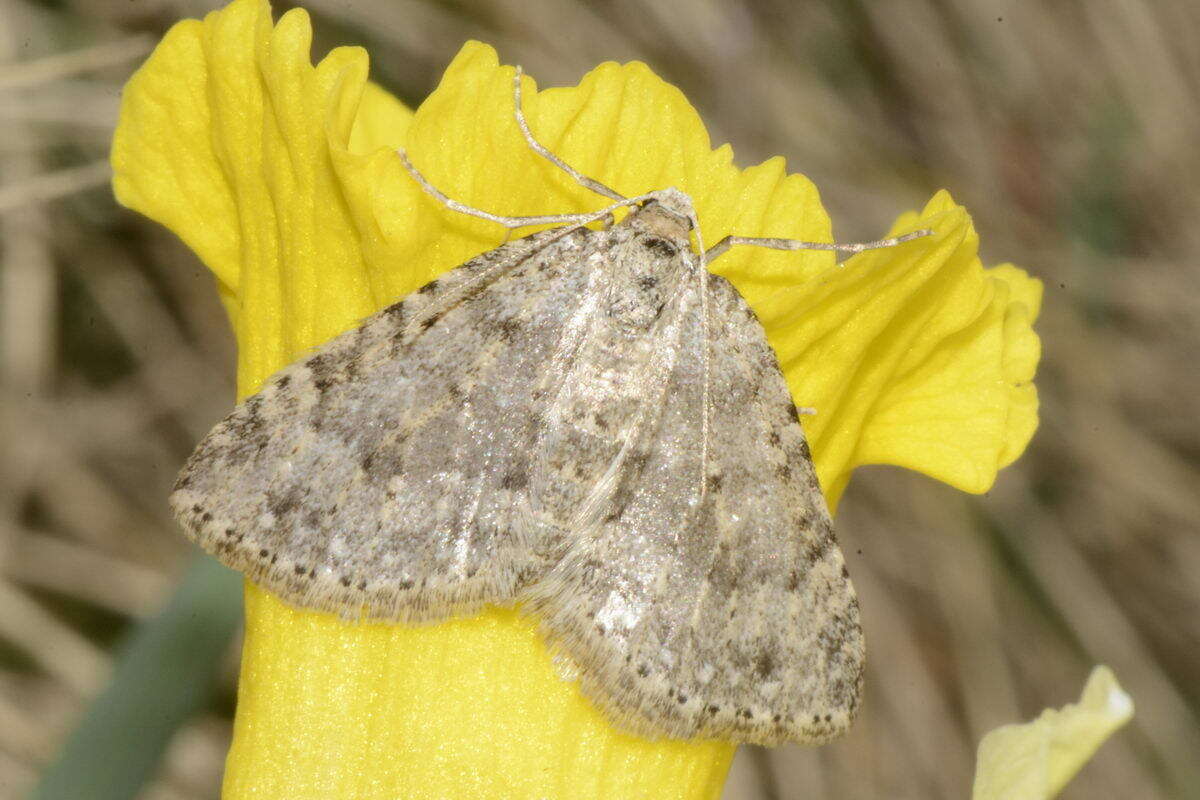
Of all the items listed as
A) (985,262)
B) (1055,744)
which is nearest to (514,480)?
(1055,744)

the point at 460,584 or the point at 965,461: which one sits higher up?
the point at 965,461

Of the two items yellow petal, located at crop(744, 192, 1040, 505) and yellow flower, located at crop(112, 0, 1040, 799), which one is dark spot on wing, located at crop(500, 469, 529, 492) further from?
yellow petal, located at crop(744, 192, 1040, 505)

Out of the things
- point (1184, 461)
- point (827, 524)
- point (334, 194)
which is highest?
point (334, 194)

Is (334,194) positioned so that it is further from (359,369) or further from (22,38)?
(22,38)

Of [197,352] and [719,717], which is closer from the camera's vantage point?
Answer: [719,717]

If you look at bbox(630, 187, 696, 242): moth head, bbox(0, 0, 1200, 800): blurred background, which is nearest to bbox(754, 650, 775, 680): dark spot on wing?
bbox(630, 187, 696, 242): moth head

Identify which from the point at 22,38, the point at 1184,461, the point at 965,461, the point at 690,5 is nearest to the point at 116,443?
the point at 22,38

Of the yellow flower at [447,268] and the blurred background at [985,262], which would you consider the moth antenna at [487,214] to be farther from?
the blurred background at [985,262]
